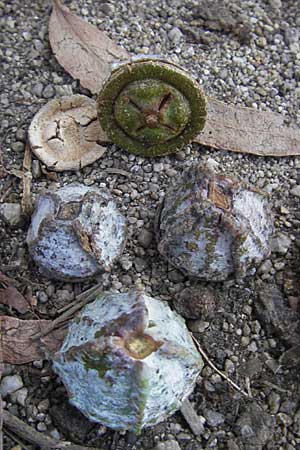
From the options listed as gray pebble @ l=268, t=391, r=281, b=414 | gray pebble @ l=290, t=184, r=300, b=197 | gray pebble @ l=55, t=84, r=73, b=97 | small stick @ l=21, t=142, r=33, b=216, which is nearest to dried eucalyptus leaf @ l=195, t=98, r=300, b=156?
gray pebble @ l=290, t=184, r=300, b=197

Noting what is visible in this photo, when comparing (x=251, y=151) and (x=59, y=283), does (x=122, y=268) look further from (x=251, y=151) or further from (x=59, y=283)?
(x=251, y=151)

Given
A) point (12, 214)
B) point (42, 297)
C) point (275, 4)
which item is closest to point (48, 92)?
point (12, 214)

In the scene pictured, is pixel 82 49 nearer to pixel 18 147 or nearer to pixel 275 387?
pixel 18 147

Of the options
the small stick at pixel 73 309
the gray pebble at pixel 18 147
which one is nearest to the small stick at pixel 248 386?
the small stick at pixel 73 309

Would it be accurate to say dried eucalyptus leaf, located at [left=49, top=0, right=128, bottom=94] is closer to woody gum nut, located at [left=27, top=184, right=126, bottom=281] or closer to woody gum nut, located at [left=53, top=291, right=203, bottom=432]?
woody gum nut, located at [left=27, top=184, right=126, bottom=281]

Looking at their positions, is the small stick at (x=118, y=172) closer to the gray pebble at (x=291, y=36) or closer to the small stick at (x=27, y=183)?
the small stick at (x=27, y=183)

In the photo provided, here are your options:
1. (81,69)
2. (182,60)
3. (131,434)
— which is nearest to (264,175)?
(182,60)
